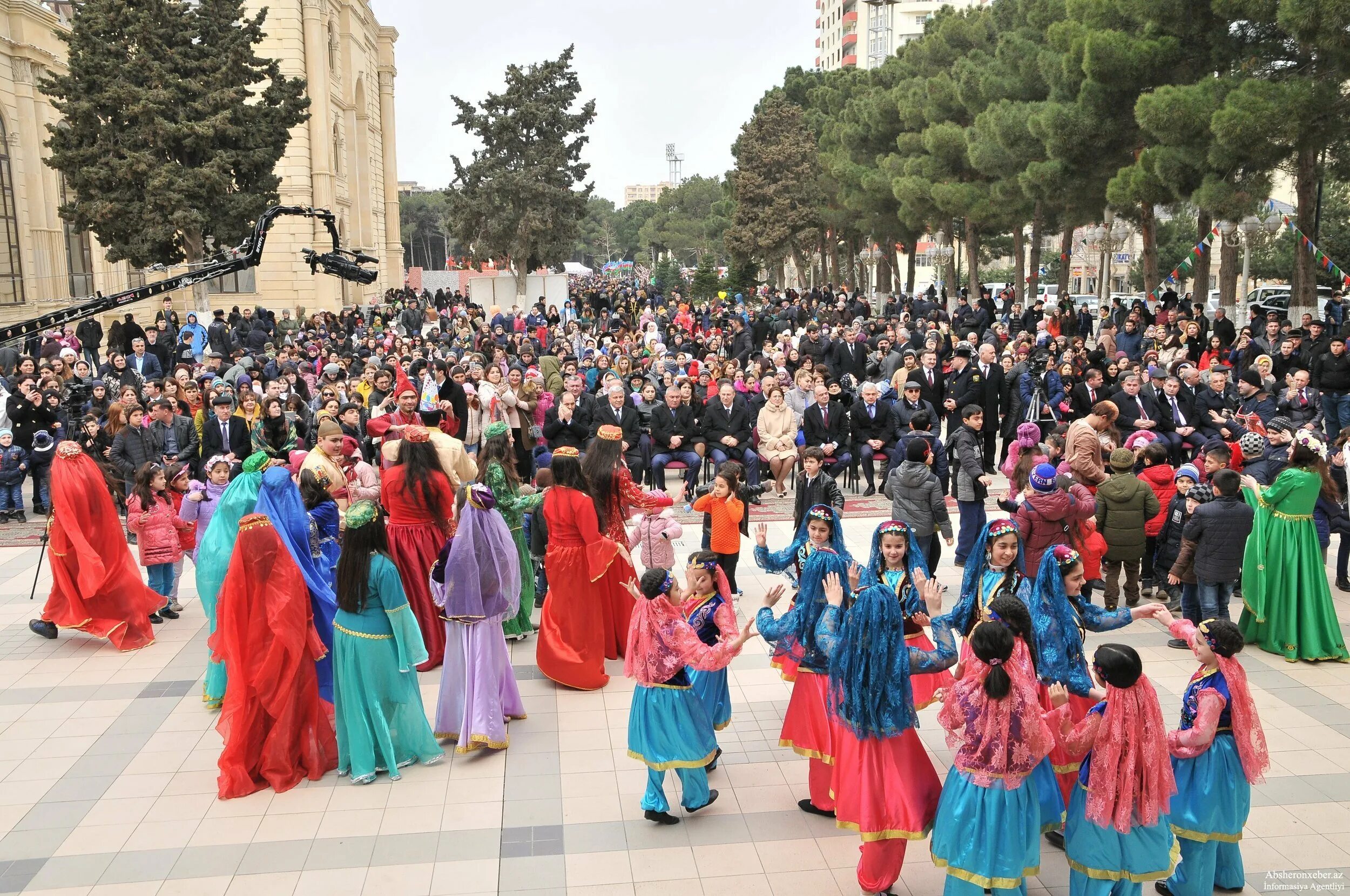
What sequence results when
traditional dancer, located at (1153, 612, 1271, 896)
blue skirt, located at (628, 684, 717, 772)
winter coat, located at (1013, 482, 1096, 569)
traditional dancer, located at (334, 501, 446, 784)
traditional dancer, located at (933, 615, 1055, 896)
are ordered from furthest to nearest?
1. winter coat, located at (1013, 482, 1096, 569)
2. traditional dancer, located at (334, 501, 446, 784)
3. blue skirt, located at (628, 684, 717, 772)
4. traditional dancer, located at (1153, 612, 1271, 896)
5. traditional dancer, located at (933, 615, 1055, 896)

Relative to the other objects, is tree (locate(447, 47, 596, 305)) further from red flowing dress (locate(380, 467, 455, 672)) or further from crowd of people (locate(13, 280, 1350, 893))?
red flowing dress (locate(380, 467, 455, 672))

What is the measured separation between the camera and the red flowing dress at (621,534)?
7926 millimetres

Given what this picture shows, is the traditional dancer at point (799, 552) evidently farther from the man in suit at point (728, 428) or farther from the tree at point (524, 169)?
the tree at point (524, 169)

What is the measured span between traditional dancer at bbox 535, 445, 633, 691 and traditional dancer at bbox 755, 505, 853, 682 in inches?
58.1

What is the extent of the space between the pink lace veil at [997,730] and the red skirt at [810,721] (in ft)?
4.09

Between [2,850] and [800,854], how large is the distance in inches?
166

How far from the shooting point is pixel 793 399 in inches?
561

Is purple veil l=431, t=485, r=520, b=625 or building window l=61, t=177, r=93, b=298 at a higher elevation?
building window l=61, t=177, r=93, b=298

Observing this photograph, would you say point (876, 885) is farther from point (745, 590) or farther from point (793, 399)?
point (793, 399)

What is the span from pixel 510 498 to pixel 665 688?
2.63 meters

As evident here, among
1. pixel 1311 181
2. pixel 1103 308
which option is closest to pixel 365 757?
pixel 1311 181

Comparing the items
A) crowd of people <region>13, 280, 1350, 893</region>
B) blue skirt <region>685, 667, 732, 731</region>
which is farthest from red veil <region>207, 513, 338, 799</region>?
blue skirt <region>685, 667, 732, 731</region>

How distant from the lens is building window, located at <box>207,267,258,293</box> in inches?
1513

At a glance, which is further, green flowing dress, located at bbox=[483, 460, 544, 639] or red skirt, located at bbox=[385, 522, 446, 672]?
red skirt, located at bbox=[385, 522, 446, 672]
